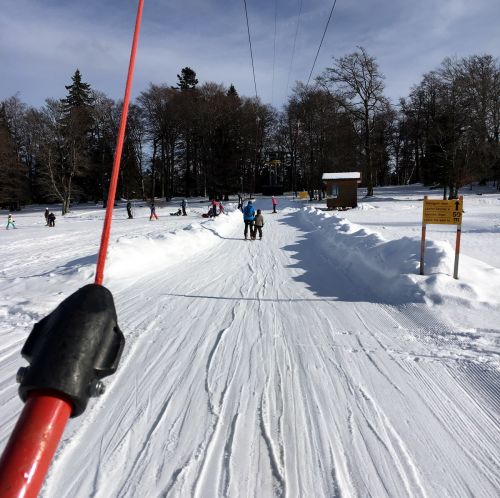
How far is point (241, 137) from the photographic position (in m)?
53.5

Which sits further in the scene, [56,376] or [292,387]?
[292,387]

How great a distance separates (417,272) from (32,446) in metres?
6.81

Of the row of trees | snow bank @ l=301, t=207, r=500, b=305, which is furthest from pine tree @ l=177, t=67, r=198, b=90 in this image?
snow bank @ l=301, t=207, r=500, b=305

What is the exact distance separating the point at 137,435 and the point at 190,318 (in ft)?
9.55

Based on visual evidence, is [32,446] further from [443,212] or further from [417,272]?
[443,212]

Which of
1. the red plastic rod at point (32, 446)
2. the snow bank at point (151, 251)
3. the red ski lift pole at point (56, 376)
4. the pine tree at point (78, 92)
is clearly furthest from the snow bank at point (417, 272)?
the pine tree at point (78, 92)

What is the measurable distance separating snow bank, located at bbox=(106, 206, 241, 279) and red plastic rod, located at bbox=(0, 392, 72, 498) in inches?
302

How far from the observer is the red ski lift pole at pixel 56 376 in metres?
0.94

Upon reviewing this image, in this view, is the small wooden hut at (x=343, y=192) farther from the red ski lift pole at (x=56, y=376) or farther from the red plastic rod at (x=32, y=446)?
the red plastic rod at (x=32, y=446)

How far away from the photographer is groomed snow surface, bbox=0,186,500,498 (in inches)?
96.0

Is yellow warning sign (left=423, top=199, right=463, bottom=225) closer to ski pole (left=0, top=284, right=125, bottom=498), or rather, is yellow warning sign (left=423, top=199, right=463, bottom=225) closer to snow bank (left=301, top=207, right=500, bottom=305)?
snow bank (left=301, top=207, right=500, bottom=305)

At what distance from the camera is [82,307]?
121 cm

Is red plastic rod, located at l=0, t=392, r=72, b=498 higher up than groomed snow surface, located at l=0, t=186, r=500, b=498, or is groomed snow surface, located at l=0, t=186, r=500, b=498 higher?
red plastic rod, located at l=0, t=392, r=72, b=498

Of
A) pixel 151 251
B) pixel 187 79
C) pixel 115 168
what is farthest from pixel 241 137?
pixel 115 168
